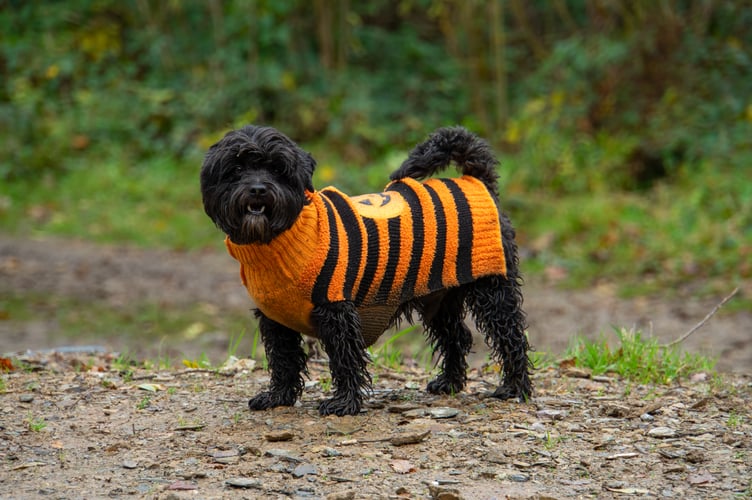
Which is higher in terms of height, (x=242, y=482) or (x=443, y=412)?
(x=443, y=412)

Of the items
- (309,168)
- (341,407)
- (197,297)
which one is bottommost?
(341,407)

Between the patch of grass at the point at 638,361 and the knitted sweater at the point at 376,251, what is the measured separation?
1378 millimetres

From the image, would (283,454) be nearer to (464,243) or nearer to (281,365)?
(281,365)

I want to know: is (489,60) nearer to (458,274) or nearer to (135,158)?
(135,158)

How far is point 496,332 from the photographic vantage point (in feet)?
16.7

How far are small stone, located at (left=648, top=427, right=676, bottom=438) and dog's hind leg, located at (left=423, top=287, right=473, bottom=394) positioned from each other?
1.15 metres

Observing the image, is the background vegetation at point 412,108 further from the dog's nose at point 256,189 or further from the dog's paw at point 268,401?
the dog's nose at point 256,189

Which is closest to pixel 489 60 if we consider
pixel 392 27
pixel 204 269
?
pixel 392 27

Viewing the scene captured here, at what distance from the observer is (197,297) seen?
384 inches

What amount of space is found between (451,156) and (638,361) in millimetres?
1888

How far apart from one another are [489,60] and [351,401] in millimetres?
11777

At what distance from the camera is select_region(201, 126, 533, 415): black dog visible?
4383 mm

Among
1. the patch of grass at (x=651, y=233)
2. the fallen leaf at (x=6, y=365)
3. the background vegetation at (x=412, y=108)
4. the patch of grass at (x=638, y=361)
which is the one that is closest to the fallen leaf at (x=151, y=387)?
the fallen leaf at (x=6, y=365)

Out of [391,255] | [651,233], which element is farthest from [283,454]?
[651,233]
